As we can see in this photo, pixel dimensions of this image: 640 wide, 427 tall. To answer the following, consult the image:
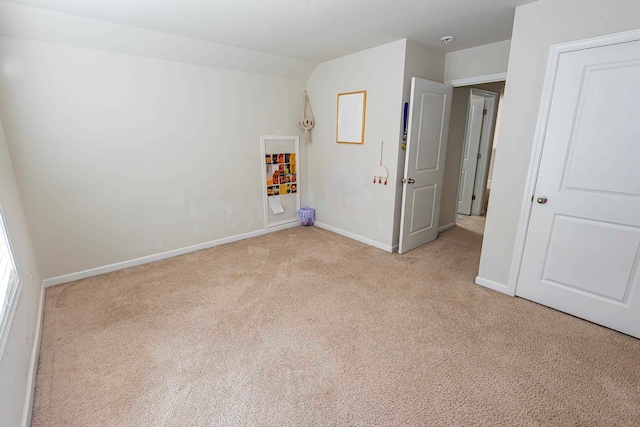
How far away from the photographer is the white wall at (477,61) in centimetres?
304

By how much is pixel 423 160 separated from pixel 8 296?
11.6ft

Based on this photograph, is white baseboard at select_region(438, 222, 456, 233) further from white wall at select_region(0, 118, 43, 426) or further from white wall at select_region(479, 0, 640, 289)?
white wall at select_region(0, 118, 43, 426)

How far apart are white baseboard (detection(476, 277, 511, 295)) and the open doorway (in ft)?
5.37

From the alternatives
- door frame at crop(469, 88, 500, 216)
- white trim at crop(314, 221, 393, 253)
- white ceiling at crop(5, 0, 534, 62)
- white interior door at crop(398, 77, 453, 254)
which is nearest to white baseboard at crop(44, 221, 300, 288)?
white trim at crop(314, 221, 393, 253)

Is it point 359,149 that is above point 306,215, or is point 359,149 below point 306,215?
above

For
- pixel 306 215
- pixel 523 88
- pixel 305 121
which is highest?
pixel 523 88

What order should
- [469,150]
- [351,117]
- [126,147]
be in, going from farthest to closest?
[469,150]
[351,117]
[126,147]

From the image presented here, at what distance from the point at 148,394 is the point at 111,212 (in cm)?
204

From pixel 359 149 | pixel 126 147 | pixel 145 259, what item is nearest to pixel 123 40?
pixel 126 147

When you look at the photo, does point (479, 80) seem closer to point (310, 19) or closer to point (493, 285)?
point (310, 19)

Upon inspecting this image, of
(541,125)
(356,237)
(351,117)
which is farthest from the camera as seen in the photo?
(356,237)

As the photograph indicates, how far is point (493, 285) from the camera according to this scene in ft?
8.94

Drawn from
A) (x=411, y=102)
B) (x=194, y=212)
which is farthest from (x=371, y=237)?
(x=194, y=212)

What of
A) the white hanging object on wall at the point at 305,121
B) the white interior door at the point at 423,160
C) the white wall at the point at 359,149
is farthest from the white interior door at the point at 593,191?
the white hanging object on wall at the point at 305,121
